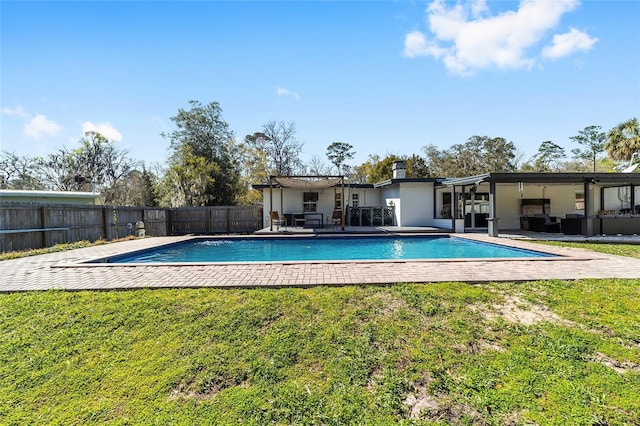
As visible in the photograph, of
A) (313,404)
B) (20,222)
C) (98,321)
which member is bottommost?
(313,404)

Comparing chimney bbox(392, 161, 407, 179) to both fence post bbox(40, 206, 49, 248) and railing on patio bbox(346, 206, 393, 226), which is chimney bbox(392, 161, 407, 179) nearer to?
railing on patio bbox(346, 206, 393, 226)

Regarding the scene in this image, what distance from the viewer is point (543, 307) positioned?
354cm

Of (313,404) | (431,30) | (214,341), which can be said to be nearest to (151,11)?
(431,30)

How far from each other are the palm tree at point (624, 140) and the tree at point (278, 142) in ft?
75.3

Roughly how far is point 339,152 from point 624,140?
23477 millimetres

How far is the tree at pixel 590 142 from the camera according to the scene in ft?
110

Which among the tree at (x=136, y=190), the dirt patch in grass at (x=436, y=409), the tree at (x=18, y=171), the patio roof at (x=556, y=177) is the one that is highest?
the tree at (x=18, y=171)

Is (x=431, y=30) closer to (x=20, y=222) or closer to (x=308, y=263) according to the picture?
(x=308, y=263)

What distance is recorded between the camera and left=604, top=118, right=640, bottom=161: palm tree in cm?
1811

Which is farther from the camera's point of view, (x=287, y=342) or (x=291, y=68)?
(x=291, y=68)

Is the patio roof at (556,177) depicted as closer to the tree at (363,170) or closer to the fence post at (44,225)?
the fence post at (44,225)

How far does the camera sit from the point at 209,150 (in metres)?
23.5

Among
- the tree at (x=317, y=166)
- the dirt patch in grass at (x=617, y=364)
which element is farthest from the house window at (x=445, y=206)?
the tree at (x=317, y=166)

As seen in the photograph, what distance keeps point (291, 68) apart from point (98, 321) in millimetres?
11740
